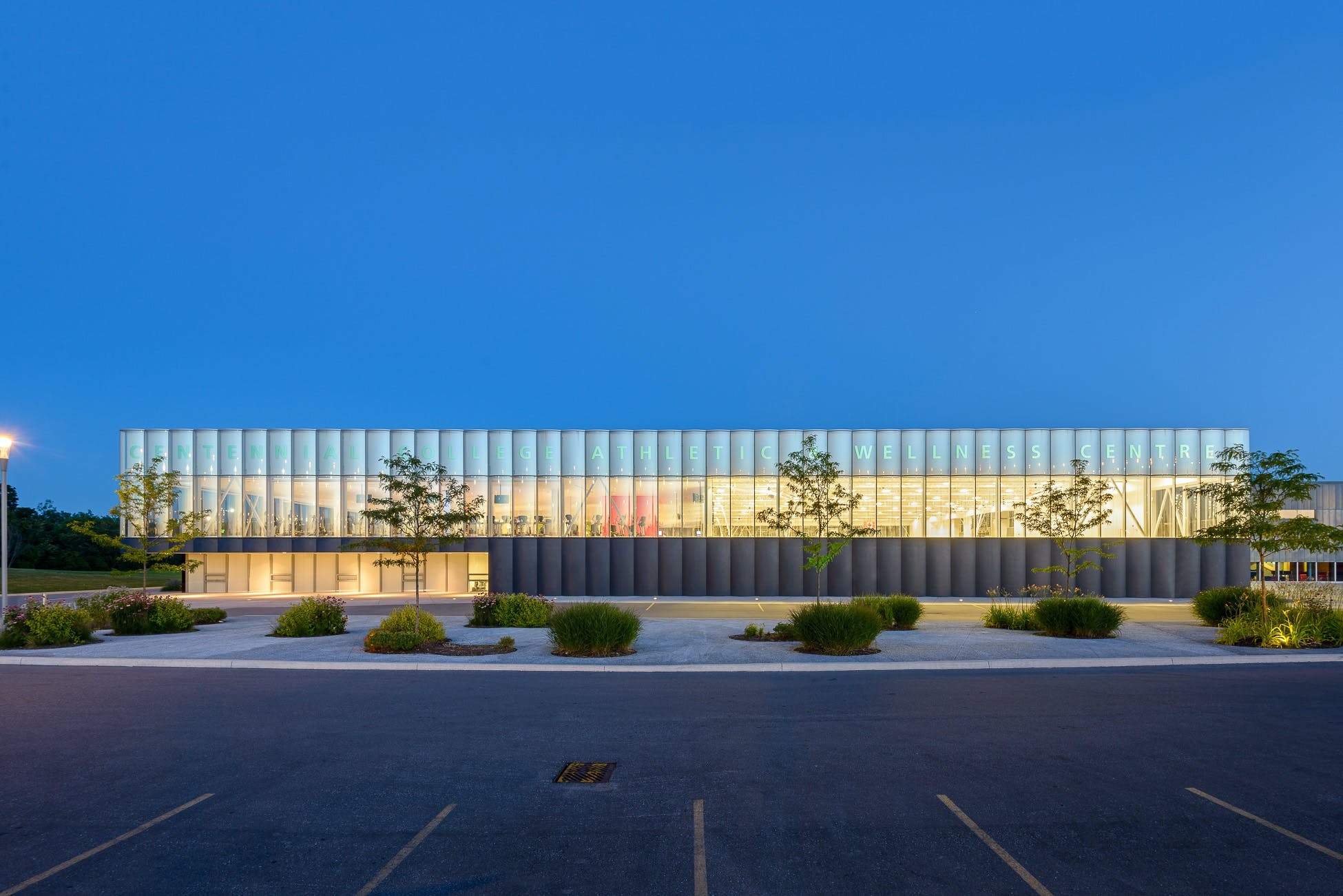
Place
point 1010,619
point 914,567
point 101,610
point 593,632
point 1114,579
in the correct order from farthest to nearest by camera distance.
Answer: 1. point 914,567
2. point 1114,579
3. point 101,610
4. point 1010,619
5. point 593,632

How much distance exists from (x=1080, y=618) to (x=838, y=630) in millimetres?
7274

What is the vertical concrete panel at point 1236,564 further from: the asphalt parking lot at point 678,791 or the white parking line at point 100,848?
the white parking line at point 100,848

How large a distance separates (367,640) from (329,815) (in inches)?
442

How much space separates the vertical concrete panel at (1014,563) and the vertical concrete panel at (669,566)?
52.0 ft

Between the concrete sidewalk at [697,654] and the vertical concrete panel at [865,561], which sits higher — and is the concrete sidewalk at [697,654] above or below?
above

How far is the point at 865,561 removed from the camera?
37.0 metres

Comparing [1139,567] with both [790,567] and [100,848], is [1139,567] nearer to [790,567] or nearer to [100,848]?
[790,567]

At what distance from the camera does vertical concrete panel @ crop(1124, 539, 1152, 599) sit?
3612cm

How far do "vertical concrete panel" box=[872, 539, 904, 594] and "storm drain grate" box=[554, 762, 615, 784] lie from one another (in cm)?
3095

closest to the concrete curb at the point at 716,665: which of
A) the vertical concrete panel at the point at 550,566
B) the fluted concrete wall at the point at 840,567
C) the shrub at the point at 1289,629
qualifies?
the shrub at the point at 1289,629

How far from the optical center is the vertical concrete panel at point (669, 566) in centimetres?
3710

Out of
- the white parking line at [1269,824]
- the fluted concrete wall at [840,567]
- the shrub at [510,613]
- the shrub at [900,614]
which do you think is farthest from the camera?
the fluted concrete wall at [840,567]

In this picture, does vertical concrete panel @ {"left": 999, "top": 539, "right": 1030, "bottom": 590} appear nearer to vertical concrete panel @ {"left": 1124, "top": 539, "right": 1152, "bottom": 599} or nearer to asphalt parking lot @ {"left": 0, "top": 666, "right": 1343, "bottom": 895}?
vertical concrete panel @ {"left": 1124, "top": 539, "right": 1152, "bottom": 599}

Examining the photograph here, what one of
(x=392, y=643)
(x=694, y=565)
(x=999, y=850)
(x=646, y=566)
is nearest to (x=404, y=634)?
(x=392, y=643)
